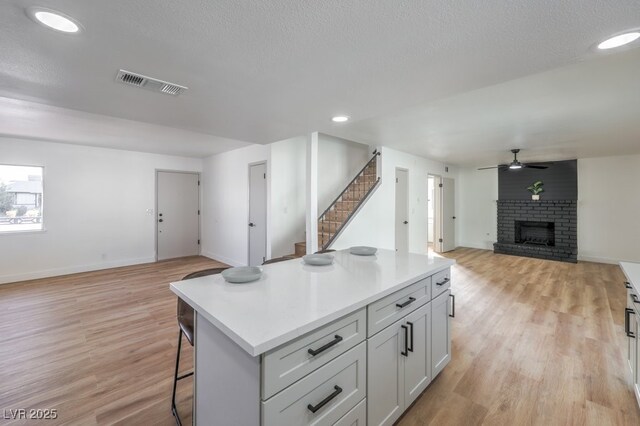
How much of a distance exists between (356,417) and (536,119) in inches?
157

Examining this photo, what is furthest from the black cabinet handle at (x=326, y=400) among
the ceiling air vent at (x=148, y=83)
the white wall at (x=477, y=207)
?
the white wall at (x=477, y=207)

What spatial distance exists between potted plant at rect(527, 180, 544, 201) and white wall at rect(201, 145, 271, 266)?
6958 mm

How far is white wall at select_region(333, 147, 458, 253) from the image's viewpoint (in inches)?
189

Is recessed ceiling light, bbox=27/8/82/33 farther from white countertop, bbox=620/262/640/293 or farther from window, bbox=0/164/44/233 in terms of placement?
window, bbox=0/164/44/233

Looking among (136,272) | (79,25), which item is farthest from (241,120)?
(136,272)

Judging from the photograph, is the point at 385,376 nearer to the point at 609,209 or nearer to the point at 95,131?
the point at 95,131

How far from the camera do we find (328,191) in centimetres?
569

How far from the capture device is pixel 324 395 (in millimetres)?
1193

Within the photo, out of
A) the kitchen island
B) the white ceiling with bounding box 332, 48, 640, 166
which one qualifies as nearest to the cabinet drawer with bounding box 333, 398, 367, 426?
the kitchen island

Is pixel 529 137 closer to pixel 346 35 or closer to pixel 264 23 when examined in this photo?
pixel 346 35

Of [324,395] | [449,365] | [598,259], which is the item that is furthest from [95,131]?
[598,259]

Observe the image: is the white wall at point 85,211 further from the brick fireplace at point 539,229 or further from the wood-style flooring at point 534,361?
the brick fireplace at point 539,229

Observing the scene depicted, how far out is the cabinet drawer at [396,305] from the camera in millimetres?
1477

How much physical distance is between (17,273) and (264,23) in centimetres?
649
